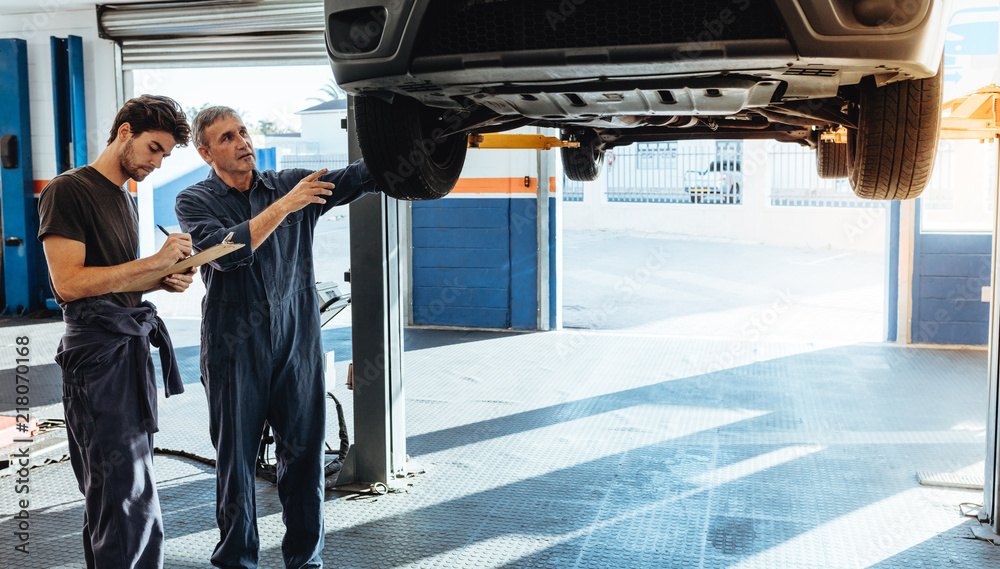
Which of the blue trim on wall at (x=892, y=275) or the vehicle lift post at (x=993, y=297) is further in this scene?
the blue trim on wall at (x=892, y=275)

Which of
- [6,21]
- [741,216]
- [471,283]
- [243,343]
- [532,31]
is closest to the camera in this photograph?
[532,31]

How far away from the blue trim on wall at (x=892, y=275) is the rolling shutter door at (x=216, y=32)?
16.2 ft

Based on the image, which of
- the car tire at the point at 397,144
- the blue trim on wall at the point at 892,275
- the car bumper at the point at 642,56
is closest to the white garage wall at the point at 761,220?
the blue trim on wall at the point at 892,275

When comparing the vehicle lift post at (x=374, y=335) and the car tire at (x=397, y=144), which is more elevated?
the car tire at (x=397, y=144)

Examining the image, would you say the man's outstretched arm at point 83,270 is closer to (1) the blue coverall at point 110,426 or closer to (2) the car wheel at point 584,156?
(1) the blue coverall at point 110,426

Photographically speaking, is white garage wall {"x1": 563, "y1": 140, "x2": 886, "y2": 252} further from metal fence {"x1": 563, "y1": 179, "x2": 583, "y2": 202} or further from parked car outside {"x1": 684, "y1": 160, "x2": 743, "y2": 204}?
metal fence {"x1": 563, "y1": 179, "x2": 583, "y2": 202}

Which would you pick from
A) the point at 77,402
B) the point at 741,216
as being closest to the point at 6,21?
the point at 77,402

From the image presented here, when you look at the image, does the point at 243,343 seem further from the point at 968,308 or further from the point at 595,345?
the point at 968,308

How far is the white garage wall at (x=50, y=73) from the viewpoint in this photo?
7914 mm

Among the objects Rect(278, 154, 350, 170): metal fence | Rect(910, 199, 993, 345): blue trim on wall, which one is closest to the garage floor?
Rect(910, 199, 993, 345): blue trim on wall

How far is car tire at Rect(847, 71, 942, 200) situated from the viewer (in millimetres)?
2117

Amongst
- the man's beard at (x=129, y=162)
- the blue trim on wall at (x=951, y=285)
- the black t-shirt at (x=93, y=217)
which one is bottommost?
the blue trim on wall at (x=951, y=285)

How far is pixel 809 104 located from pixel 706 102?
1.53 ft

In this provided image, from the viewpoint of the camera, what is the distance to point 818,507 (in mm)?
3135
